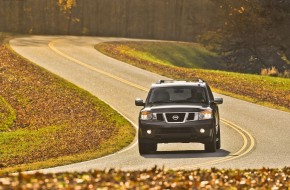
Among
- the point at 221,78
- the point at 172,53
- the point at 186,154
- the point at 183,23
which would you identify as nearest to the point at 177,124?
the point at 186,154

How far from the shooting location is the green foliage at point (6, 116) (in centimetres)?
3382

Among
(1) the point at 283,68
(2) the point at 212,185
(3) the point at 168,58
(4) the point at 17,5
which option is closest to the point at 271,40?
(1) the point at 283,68

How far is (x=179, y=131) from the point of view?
23531 mm

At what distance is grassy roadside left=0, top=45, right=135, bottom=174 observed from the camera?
26109mm

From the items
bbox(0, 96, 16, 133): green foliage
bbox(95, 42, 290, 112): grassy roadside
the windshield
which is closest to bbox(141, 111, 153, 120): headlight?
the windshield

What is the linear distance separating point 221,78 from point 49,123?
1879 centimetres

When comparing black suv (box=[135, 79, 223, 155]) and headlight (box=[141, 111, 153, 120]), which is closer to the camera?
black suv (box=[135, 79, 223, 155])

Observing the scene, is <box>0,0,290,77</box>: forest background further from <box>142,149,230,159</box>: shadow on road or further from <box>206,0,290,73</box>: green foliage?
<box>142,149,230,159</box>: shadow on road

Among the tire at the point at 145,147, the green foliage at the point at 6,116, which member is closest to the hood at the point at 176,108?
the tire at the point at 145,147

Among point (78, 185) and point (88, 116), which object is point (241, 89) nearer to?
point (88, 116)

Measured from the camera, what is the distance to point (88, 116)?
3606 centimetres

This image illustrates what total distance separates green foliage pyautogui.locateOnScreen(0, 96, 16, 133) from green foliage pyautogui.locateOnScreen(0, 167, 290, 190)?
17.0 metres

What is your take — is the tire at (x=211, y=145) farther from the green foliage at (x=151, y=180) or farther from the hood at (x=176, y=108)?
the green foliage at (x=151, y=180)

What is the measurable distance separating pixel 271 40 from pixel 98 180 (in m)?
45.3
